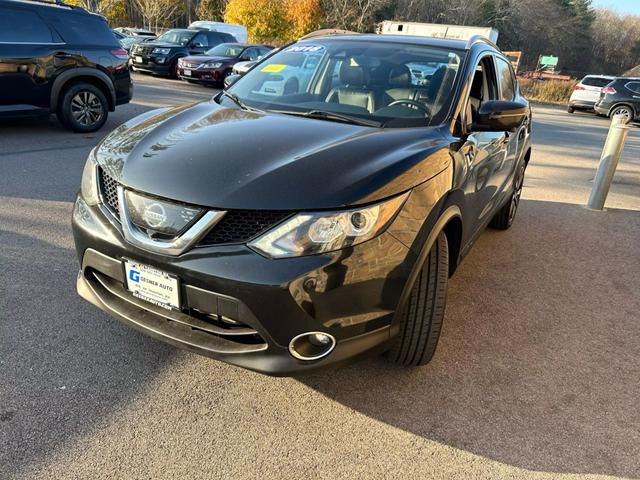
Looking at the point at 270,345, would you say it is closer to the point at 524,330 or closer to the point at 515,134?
the point at 524,330

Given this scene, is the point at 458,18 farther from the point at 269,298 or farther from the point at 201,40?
the point at 269,298

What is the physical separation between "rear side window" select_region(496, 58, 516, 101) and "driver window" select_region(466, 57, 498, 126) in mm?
274

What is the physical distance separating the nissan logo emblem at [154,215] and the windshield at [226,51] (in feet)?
49.1

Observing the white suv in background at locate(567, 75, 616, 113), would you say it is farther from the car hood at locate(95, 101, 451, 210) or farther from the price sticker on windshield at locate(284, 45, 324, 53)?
the car hood at locate(95, 101, 451, 210)

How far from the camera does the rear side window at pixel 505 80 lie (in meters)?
4.19

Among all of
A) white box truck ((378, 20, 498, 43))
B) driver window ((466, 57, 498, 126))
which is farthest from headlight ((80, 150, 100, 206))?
white box truck ((378, 20, 498, 43))

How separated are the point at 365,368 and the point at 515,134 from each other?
8.35ft

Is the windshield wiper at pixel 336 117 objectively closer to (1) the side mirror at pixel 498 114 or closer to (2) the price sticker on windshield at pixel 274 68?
(1) the side mirror at pixel 498 114

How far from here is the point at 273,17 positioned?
115ft

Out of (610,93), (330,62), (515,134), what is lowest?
(610,93)

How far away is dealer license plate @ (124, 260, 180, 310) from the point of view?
2148 millimetres

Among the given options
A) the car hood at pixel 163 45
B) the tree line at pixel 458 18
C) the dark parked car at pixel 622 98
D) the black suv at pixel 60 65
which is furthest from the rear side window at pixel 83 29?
the tree line at pixel 458 18

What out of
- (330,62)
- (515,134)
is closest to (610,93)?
(515,134)

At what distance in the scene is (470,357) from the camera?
2994 mm
